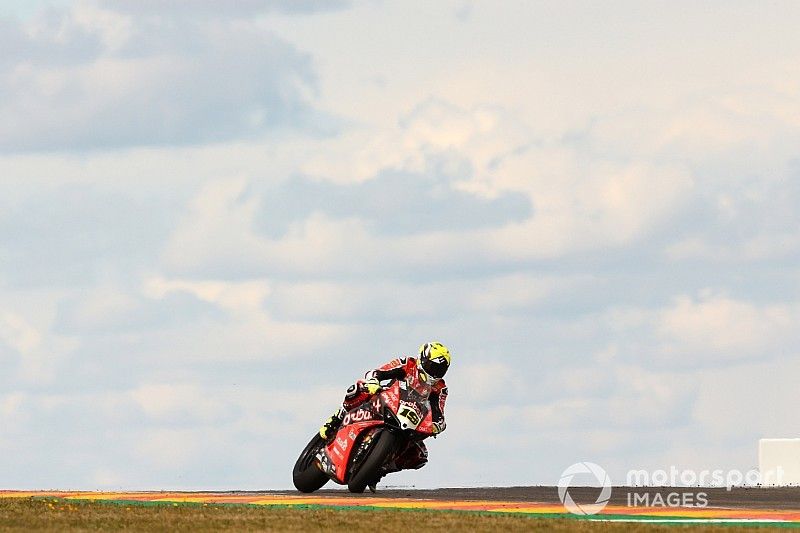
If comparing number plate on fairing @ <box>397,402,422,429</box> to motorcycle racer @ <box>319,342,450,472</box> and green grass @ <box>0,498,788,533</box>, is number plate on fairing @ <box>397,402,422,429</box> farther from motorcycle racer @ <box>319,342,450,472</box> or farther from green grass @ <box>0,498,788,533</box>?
green grass @ <box>0,498,788,533</box>

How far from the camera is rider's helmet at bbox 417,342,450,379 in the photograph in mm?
27781

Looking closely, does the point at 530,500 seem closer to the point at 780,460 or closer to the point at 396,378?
the point at 396,378

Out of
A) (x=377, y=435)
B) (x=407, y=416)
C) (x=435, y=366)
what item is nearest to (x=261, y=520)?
(x=407, y=416)

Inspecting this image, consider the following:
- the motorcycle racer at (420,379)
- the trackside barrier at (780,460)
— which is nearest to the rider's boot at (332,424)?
the motorcycle racer at (420,379)

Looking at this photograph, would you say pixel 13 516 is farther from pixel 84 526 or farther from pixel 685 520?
pixel 685 520

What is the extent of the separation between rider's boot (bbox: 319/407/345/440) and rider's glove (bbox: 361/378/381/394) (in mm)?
755

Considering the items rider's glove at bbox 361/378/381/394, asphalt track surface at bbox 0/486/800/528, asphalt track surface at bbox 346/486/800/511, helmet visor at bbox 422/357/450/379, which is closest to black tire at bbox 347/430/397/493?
asphalt track surface at bbox 0/486/800/528

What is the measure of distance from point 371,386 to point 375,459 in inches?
51.3

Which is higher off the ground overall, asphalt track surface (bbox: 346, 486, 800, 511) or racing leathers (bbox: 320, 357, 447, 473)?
racing leathers (bbox: 320, 357, 447, 473)

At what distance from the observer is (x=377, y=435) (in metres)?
27.9

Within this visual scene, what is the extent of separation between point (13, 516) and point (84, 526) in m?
2.17

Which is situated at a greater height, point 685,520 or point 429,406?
point 429,406

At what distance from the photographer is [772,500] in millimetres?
27406

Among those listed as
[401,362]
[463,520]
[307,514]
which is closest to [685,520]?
[463,520]
